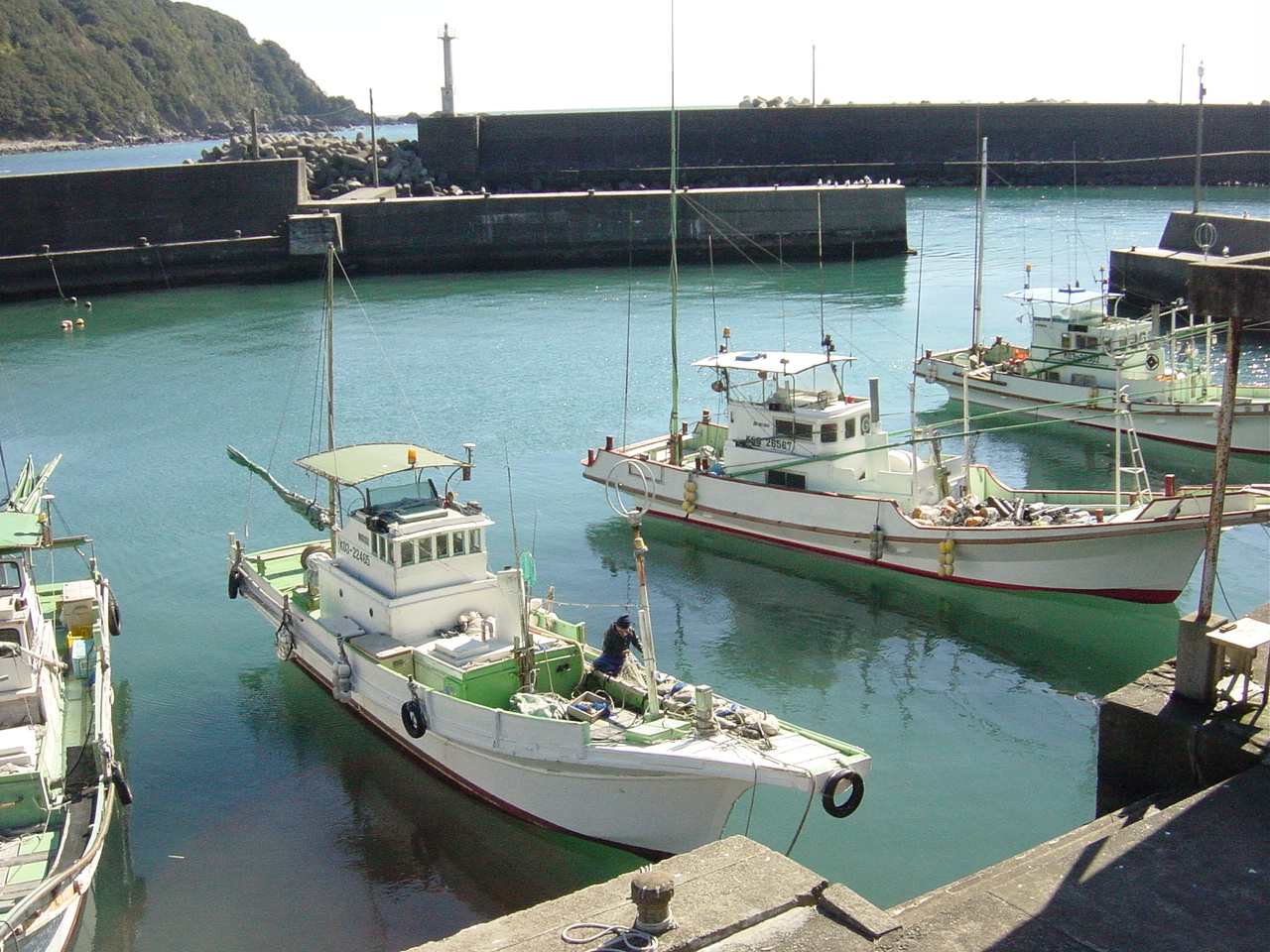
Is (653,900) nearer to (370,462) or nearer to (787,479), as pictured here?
(370,462)

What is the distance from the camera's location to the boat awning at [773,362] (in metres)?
→ 19.8

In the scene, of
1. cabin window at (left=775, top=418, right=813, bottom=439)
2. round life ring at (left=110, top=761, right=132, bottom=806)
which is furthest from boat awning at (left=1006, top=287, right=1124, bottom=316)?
round life ring at (left=110, top=761, right=132, bottom=806)

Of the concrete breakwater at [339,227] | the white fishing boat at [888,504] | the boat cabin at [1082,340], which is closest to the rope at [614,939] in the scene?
the white fishing boat at [888,504]

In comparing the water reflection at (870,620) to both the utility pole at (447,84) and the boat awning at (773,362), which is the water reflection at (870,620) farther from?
the utility pole at (447,84)

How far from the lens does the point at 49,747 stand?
11742 millimetres

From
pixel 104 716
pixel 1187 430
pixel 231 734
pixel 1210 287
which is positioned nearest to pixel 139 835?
pixel 104 716

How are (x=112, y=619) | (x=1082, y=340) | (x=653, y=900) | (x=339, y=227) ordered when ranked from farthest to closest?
(x=339, y=227) → (x=1082, y=340) → (x=112, y=619) → (x=653, y=900)

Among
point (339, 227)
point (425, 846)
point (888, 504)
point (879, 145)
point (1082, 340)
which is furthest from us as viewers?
point (879, 145)

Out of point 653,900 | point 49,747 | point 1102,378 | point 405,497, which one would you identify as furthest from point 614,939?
point 1102,378

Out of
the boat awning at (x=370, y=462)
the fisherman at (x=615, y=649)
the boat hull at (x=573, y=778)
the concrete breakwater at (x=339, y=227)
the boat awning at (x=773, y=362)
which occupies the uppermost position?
the concrete breakwater at (x=339, y=227)

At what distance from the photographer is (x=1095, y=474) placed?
2556 centimetres

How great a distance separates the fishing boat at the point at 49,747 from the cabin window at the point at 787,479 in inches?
403

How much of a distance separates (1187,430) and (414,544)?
62.6 feet

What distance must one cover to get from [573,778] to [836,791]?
2522 millimetres
